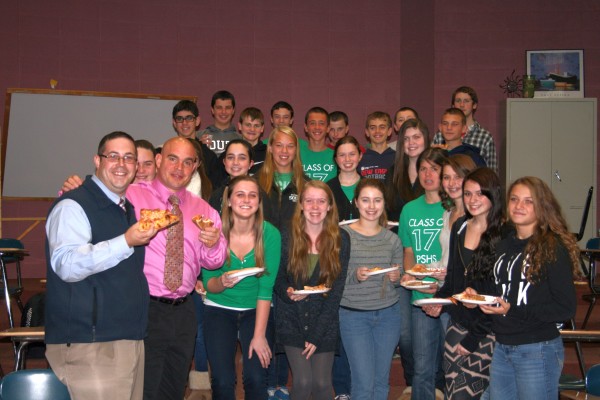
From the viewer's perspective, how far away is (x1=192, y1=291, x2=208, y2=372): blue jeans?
15.9 ft

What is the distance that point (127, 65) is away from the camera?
30.3 feet

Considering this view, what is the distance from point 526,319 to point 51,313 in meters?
2.40

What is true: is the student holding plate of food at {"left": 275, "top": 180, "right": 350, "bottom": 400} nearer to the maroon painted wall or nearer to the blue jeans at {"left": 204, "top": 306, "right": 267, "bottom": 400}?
the blue jeans at {"left": 204, "top": 306, "right": 267, "bottom": 400}

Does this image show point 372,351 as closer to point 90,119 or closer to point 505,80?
point 90,119

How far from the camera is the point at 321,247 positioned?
172 inches

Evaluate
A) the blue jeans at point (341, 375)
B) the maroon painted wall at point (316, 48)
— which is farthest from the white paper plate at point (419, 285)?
the maroon painted wall at point (316, 48)

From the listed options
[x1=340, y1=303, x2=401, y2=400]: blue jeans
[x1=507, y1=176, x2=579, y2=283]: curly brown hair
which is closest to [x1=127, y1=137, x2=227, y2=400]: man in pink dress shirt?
[x1=340, y1=303, x2=401, y2=400]: blue jeans

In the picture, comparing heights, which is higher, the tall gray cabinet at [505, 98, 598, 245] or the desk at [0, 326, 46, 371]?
the tall gray cabinet at [505, 98, 598, 245]

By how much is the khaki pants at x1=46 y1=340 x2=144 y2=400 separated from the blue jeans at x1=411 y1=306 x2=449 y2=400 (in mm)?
2036

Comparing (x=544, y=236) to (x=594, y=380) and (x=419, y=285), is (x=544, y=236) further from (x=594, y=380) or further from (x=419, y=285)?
(x=419, y=285)

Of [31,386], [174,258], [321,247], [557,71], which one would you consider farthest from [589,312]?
[31,386]

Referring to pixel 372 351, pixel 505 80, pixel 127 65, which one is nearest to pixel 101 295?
pixel 372 351

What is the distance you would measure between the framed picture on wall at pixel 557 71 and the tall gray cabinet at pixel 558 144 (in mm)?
453

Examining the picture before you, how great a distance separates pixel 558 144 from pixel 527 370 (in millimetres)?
6548
